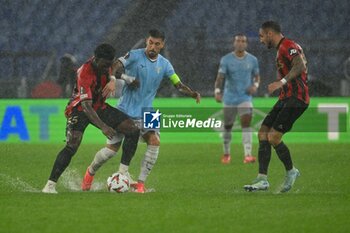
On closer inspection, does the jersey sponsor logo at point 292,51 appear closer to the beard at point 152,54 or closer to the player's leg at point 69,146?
the beard at point 152,54

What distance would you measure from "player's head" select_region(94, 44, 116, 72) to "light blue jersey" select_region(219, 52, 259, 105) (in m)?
5.61

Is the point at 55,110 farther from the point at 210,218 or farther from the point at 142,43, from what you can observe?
the point at 210,218

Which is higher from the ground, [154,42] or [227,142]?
[154,42]

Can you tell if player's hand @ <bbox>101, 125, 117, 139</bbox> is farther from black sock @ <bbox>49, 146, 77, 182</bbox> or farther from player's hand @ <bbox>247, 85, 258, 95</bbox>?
player's hand @ <bbox>247, 85, 258, 95</bbox>

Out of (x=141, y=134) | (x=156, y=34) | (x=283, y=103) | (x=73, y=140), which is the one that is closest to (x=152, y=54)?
(x=156, y=34)

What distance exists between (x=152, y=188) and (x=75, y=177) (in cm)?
158

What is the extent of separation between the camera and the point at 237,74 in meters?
16.6

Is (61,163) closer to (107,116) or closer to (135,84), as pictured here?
(107,116)

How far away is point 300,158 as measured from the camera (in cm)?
1622

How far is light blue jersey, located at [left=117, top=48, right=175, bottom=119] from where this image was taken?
38.2 feet

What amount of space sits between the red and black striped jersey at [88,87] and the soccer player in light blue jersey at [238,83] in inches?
198

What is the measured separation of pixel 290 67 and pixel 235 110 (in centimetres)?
576

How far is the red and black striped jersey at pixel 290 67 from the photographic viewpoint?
432 inches

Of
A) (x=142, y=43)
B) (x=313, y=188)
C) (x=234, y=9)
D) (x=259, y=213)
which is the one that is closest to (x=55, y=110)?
(x=142, y=43)
